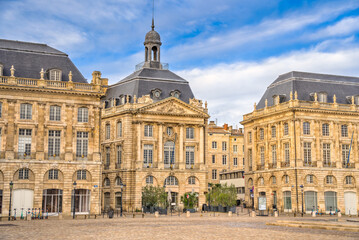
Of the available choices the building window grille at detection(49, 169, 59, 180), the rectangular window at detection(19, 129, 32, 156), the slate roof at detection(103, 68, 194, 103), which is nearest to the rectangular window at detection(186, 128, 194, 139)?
the slate roof at detection(103, 68, 194, 103)

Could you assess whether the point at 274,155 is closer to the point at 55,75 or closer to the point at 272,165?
the point at 272,165

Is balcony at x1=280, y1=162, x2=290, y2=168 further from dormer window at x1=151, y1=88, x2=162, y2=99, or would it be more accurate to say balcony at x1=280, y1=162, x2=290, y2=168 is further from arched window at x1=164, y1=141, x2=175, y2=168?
dormer window at x1=151, y1=88, x2=162, y2=99

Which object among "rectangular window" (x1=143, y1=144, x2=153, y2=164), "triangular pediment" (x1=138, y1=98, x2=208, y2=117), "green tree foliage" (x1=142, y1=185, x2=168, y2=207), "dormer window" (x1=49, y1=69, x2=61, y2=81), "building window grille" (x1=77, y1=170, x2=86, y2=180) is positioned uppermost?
"dormer window" (x1=49, y1=69, x2=61, y2=81)

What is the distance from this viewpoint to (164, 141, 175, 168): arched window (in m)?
76.7

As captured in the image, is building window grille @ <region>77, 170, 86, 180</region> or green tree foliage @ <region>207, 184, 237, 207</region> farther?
green tree foliage @ <region>207, 184, 237, 207</region>

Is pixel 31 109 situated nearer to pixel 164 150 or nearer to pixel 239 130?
pixel 164 150

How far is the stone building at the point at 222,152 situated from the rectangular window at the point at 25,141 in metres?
50.5

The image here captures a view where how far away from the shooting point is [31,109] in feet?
194

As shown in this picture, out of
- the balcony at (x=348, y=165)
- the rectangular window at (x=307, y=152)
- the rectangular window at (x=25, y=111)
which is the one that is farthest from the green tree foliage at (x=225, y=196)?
the rectangular window at (x=25, y=111)

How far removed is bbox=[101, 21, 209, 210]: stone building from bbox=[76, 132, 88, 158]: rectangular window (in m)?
14.3

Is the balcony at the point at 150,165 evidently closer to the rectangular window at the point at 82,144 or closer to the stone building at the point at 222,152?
the rectangular window at the point at 82,144

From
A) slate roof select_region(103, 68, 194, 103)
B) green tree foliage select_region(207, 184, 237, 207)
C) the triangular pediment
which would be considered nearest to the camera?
green tree foliage select_region(207, 184, 237, 207)

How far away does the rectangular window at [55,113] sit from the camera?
60206 millimetres

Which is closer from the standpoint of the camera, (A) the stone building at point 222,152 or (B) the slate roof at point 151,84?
(B) the slate roof at point 151,84
